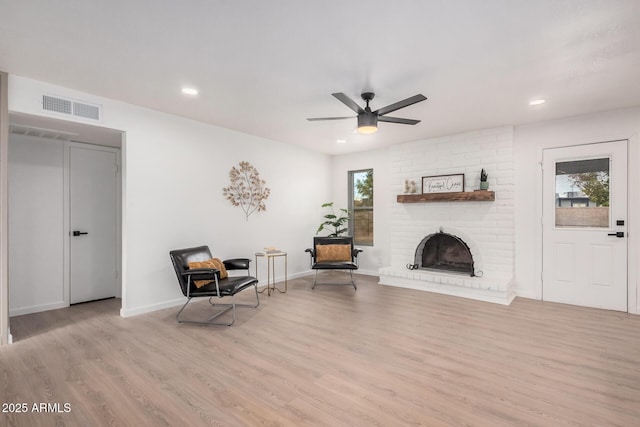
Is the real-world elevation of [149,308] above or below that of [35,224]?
below

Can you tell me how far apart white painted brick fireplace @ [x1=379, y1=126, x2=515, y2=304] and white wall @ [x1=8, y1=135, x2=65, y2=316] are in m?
4.89

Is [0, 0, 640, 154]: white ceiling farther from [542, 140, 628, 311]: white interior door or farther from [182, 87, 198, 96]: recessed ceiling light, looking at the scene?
[542, 140, 628, 311]: white interior door

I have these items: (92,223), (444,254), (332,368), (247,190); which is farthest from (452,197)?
(92,223)

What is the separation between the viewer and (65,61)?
9.00ft

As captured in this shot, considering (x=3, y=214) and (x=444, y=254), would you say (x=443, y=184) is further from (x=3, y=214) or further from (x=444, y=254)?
(x=3, y=214)

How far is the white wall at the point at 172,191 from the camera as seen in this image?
3781 mm

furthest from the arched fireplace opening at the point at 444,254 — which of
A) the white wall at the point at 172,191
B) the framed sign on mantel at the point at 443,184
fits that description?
the white wall at the point at 172,191

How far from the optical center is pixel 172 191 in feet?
13.8

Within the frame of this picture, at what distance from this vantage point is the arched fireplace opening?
517 cm

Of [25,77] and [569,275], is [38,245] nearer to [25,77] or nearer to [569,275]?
[25,77]

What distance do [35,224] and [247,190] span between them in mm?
2760

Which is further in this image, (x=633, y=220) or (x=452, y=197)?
(x=452, y=197)

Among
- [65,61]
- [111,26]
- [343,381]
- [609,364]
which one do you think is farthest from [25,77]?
[609,364]

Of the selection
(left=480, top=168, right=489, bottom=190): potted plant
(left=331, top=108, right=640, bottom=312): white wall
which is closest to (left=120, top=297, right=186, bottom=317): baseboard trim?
(left=480, top=168, right=489, bottom=190): potted plant
